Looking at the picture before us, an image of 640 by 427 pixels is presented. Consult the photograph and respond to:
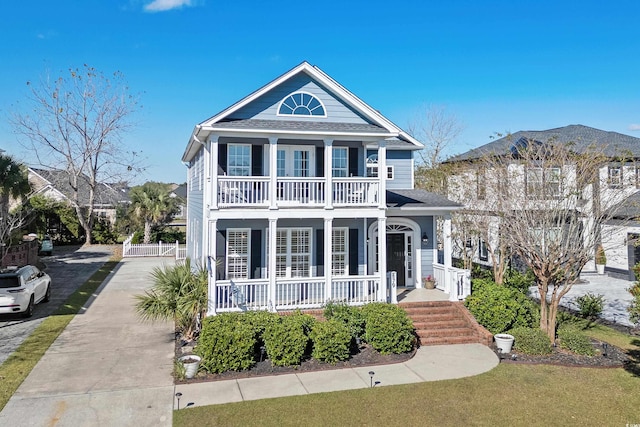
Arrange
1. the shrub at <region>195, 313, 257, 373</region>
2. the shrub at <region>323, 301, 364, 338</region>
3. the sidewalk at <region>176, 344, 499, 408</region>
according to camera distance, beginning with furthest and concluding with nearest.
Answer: the shrub at <region>323, 301, 364, 338</region>
the shrub at <region>195, 313, 257, 373</region>
the sidewalk at <region>176, 344, 499, 408</region>

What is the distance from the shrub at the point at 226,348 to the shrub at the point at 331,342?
5.23 ft

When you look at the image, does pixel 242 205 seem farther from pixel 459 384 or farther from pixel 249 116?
pixel 459 384

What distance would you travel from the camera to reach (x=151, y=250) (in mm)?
32000

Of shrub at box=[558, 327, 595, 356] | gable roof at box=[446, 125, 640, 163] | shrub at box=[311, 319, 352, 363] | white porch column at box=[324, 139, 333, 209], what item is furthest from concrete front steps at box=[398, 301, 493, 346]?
gable roof at box=[446, 125, 640, 163]

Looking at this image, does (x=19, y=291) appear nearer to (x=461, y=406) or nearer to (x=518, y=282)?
(x=461, y=406)

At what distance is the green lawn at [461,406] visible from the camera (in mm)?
7652

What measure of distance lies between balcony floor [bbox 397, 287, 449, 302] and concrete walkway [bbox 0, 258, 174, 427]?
776 cm

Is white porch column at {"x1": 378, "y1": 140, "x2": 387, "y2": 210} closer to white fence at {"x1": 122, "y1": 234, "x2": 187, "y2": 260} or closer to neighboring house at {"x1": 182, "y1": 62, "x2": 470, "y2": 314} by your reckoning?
neighboring house at {"x1": 182, "y1": 62, "x2": 470, "y2": 314}

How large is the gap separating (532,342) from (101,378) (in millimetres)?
10809

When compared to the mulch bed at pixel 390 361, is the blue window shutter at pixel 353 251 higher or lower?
higher

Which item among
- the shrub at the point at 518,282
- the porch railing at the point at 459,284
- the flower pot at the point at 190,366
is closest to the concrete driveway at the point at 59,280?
the flower pot at the point at 190,366

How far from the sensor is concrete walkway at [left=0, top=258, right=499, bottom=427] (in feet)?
25.7

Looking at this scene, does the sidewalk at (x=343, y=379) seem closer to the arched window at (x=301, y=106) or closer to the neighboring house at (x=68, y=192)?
the arched window at (x=301, y=106)

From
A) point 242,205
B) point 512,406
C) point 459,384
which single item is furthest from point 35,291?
point 512,406
